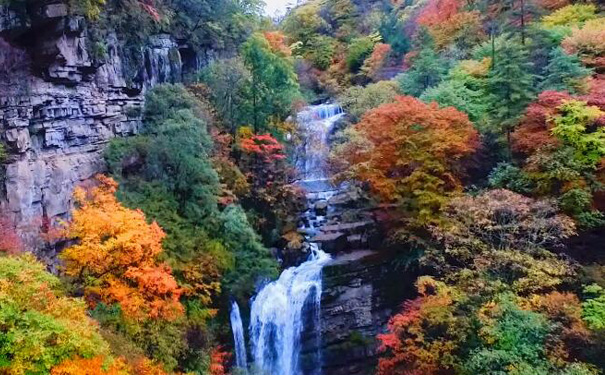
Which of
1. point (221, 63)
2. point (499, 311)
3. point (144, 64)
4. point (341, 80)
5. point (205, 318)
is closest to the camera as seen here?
point (499, 311)

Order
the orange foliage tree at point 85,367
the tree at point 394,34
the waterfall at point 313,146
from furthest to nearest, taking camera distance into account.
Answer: the tree at point 394,34
the waterfall at point 313,146
the orange foliage tree at point 85,367

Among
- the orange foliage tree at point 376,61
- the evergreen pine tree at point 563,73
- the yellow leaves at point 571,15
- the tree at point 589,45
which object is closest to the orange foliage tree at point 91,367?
the evergreen pine tree at point 563,73

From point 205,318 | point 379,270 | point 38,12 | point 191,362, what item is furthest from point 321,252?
point 38,12

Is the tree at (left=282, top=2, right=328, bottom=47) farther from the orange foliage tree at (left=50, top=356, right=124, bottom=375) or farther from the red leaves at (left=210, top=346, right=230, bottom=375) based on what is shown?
the orange foliage tree at (left=50, top=356, right=124, bottom=375)

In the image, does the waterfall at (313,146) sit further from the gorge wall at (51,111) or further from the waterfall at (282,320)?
the gorge wall at (51,111)

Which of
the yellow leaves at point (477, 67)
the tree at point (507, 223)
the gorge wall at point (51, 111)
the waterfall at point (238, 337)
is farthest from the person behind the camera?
the yellow leaves at point (477, 67)

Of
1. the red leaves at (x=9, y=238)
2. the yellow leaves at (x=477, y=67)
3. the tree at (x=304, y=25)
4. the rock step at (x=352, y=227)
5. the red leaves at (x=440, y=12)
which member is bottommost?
the rock step at (x=352, y=227)

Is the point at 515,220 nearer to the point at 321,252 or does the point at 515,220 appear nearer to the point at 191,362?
the point at 321,252
